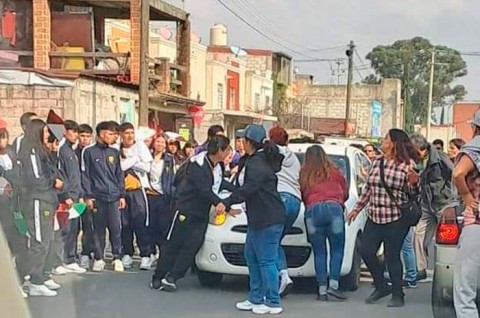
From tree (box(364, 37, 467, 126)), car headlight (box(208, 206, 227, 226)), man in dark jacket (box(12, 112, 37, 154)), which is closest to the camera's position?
man in dark jacket (box(12, 112, 37, 154))

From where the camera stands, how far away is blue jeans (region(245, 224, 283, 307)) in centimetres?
734

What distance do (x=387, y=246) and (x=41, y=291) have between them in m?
3.20

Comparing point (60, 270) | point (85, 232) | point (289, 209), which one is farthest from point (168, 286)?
point (85, 232)

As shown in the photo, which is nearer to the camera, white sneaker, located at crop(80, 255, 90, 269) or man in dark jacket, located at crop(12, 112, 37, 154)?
man in dark jacket, located at crop(12, 112, 37, 154)

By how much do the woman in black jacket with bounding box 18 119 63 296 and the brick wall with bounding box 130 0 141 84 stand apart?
41.5 feet

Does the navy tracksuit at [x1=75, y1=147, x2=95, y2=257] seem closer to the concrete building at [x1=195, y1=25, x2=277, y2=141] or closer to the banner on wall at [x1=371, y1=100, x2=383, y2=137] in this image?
the concrete building at [x1=195, y1=25, x2=277, y2=141]

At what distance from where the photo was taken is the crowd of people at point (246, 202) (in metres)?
7.45

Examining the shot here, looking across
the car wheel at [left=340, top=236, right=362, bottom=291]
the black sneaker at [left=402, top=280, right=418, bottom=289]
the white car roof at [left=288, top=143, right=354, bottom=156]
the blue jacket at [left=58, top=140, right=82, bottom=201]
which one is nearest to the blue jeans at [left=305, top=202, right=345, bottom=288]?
the car wheel at [left=340, top=236, right=362, bottom=291]

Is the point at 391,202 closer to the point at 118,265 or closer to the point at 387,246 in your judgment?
the point at 387,246

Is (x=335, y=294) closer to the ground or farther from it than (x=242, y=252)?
closer to the ground

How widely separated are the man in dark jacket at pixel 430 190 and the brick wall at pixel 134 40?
1255 cm

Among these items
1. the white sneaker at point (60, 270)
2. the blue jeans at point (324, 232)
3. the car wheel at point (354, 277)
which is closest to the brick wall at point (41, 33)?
the white sneaker at point (60, 270)

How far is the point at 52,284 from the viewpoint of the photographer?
26.0 ft

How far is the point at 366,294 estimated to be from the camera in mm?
8508
